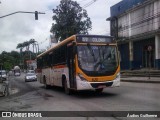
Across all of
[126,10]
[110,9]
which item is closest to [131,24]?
[126,10]

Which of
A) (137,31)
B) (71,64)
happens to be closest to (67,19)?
(137,31)

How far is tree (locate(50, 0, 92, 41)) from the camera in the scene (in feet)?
186

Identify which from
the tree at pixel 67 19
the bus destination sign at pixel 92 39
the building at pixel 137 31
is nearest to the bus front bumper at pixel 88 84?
the bus destination sign at pixel 92 39

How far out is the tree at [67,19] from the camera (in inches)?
2234

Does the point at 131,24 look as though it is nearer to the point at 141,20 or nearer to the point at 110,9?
the point at 141,20

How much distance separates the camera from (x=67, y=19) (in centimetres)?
5762

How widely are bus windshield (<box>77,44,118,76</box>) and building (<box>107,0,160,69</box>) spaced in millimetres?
19615

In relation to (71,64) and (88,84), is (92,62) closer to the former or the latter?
(88,84)

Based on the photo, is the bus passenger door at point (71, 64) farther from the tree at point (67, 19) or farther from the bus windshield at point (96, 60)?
the tree at point (67, 19)

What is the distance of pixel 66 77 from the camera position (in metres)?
17.9

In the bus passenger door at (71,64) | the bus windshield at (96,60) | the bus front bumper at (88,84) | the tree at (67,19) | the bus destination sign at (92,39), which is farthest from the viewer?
the tree at (67,19)

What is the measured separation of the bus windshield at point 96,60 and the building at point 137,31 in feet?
64.4

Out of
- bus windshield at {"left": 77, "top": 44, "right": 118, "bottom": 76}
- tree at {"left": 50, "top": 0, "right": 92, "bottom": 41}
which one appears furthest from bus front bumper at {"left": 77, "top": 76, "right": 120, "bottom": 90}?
tree at {"left": 50, "top": 0, "right": 92, "bottom": 41}

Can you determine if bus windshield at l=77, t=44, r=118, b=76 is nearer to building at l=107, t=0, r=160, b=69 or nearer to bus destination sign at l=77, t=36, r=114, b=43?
bus destination sign at l=77, t=36, r=114, b=43
